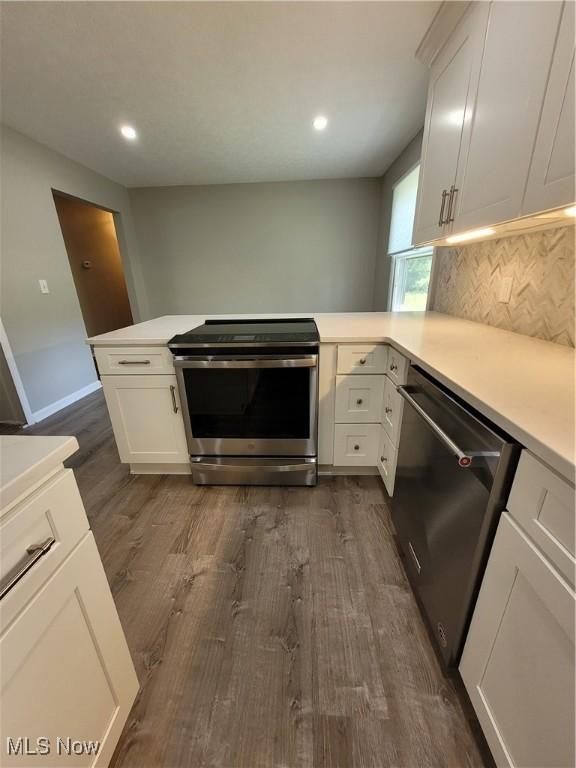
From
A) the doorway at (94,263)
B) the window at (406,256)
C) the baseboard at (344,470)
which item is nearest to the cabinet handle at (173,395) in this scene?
the baseboard at (344,470)

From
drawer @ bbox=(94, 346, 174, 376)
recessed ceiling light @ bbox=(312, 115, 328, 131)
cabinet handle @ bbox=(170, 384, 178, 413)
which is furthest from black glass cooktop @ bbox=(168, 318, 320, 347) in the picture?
recessed ceiling light @ bbox=(312, 115, 328, 131)

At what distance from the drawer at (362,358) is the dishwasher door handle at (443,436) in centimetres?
40

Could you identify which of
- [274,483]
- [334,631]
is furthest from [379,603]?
[274,483]

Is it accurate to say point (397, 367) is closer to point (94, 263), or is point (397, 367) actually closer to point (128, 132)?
→ point (128, 132)

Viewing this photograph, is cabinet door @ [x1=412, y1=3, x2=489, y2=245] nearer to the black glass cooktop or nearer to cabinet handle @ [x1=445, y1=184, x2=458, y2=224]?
cabinet handle @ [x1=445, y1=184, x2=458, y2=224]

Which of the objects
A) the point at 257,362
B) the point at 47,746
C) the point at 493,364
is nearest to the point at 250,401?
the point at 257,362

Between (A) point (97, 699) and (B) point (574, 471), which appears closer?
(B) point (574, 471)

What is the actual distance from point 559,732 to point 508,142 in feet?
5.12

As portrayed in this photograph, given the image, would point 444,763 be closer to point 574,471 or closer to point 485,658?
point 485,658

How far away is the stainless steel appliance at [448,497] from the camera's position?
2.38ft

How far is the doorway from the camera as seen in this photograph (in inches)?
159

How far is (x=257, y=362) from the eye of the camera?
62.2 inches

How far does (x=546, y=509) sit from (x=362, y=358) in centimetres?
111

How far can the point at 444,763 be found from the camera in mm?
815
